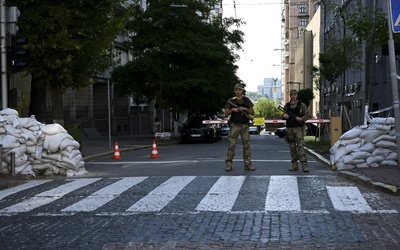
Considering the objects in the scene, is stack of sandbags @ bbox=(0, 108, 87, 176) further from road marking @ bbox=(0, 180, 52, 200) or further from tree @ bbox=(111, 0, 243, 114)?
tree @ bbox=(111, 0, 243, 114)

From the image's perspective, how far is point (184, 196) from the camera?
9148 mm

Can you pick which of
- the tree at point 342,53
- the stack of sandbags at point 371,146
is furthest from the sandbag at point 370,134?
the tree at point 342,53

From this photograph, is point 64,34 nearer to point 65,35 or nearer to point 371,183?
point 65,35

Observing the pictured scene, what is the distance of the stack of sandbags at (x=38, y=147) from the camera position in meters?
12.3

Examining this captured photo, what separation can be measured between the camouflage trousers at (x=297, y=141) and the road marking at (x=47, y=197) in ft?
14.0

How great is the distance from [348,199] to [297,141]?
3689 mm

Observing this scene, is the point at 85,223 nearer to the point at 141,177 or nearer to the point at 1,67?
the point at 141,177

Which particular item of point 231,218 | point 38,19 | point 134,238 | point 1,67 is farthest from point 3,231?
point 38,19

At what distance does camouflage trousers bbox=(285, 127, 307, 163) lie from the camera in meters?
12.3

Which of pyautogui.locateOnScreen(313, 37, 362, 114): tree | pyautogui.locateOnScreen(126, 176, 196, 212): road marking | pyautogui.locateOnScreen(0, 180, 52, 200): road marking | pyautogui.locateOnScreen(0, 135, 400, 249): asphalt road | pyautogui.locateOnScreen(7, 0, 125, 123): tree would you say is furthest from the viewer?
pyautogui.locateOnScreen(313, 37, 362, 114): tree

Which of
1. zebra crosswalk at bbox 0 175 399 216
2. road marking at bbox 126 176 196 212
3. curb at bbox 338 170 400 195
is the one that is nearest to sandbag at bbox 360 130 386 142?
curb at bbox 338 170 400 195

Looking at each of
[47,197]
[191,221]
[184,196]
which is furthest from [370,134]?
[47,197]

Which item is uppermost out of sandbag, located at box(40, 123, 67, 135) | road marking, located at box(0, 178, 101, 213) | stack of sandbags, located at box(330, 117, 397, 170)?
sandbag, located at box(40, 123, 67, 135)

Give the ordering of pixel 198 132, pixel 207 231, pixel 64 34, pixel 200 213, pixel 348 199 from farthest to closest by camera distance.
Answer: pixel 198 132 < pixel 64 34 < pixel 348 199 < pixel 200 213 < pixel 207 231
